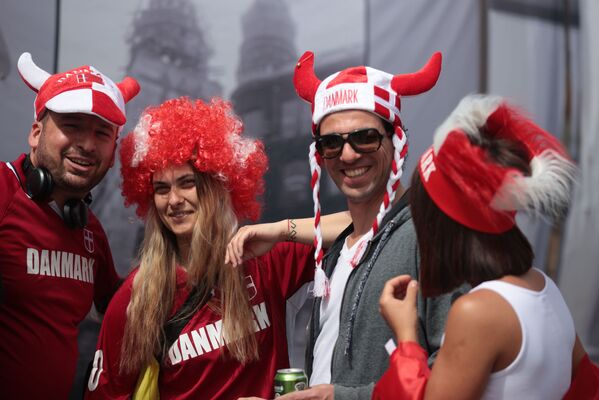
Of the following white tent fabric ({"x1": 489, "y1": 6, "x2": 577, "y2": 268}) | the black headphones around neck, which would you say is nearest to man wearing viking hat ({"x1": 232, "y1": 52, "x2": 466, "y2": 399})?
the black headphones around neck

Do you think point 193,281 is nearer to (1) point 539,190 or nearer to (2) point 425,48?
(1) point 539,190

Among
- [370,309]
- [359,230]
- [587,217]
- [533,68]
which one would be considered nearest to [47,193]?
[359,230]

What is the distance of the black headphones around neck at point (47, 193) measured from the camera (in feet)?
8.54

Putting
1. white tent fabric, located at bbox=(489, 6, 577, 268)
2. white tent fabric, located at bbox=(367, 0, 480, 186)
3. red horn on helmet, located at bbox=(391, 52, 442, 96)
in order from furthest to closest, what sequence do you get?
white tent fabric, located at bbox=(489, 6, 577, 268) < white tent fabric, located at bbox=(367, 0, 480, 186) < red horn on helmet, located at bbox=(391, 52, 442, 96)

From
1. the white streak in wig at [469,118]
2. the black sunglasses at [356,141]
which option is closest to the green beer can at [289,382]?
the black sunglasses at [356,141]

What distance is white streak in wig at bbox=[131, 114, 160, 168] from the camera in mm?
2623

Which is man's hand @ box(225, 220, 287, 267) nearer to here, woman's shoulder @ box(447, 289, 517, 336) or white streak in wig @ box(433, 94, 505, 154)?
white streak in wig @ box(433, 94, 505, 154)

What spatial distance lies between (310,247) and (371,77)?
0.67m

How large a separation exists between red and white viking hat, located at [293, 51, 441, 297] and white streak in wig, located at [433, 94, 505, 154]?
0.56m

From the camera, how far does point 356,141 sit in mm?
2135

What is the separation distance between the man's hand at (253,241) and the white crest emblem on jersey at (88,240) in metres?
0.69

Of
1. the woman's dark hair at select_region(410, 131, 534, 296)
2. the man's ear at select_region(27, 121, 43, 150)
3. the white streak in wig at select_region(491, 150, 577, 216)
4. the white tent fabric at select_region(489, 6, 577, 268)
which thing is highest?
the white tent fabric at select_region(489, 6, 577, 268)

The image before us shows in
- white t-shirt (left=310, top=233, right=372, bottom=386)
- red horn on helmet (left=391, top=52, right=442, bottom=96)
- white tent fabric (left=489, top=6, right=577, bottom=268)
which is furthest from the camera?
white tent fabric (left=489, top=6, right=577, bottom=268)

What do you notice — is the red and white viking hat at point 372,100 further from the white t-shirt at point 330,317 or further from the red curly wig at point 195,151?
the red curly wig at point 195,151
